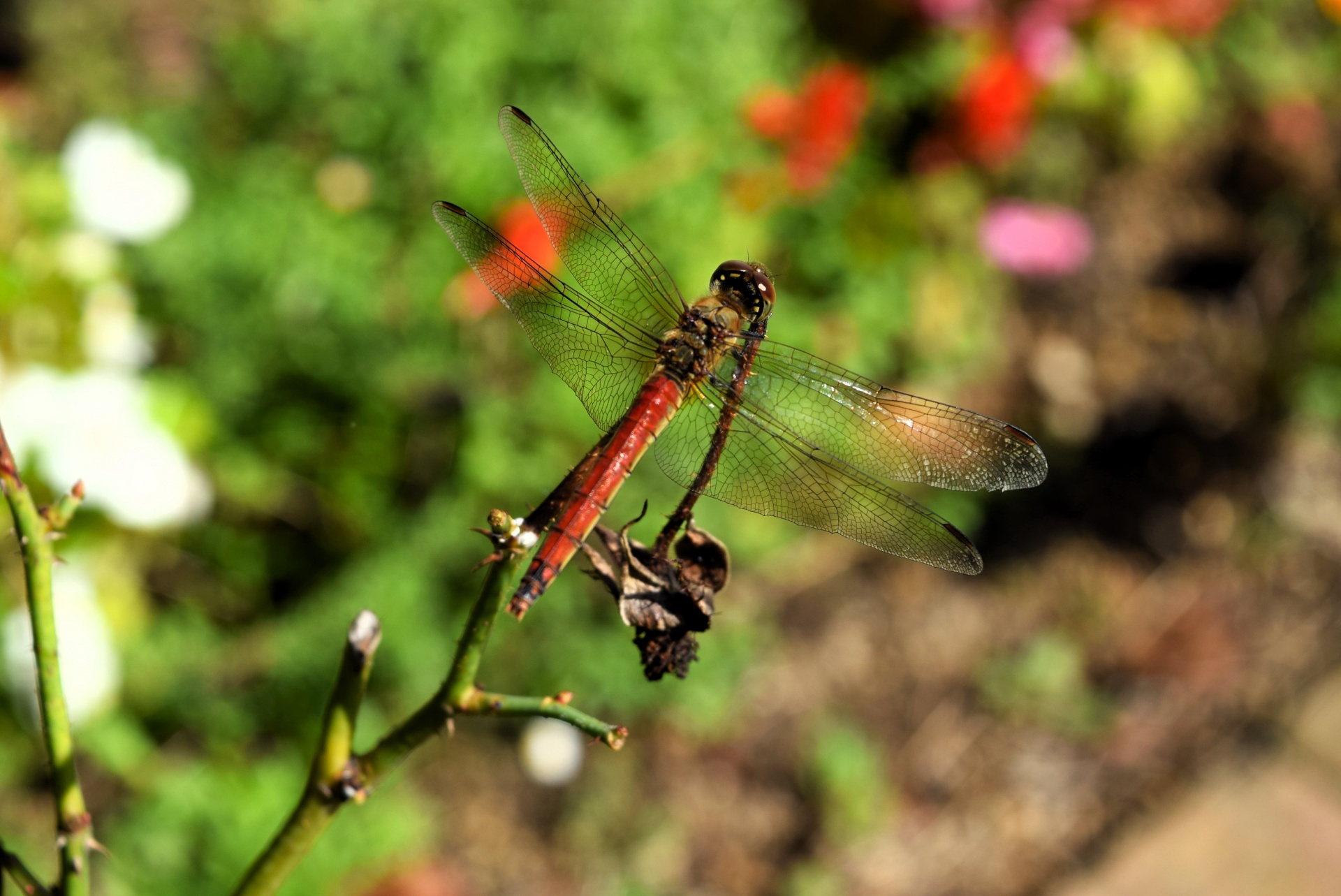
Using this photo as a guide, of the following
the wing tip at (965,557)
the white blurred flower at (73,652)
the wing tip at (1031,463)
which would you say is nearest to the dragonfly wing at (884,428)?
the wing tip at (1031,463)

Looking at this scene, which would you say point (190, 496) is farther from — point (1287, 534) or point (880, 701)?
point (1287, 534)

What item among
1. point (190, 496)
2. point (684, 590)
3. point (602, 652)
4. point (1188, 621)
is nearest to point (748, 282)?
point (684, 590)

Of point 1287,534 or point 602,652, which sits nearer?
point 602,652

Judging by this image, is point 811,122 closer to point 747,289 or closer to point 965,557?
point 747,289

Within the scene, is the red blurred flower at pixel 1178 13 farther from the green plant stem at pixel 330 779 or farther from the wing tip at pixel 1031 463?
the green plant stem at pixel 330 779

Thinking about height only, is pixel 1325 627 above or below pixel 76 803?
above

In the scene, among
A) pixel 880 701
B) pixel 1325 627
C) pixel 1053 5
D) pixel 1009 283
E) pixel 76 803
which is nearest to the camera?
pixel 76 803

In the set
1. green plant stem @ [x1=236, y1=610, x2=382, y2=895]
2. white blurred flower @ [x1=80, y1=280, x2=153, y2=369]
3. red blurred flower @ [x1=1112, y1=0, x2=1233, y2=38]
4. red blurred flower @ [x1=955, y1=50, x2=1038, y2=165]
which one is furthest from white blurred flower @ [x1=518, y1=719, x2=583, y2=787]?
red blurred flower @ [x1=1112, y1=0, x2=1233, y2=38]
